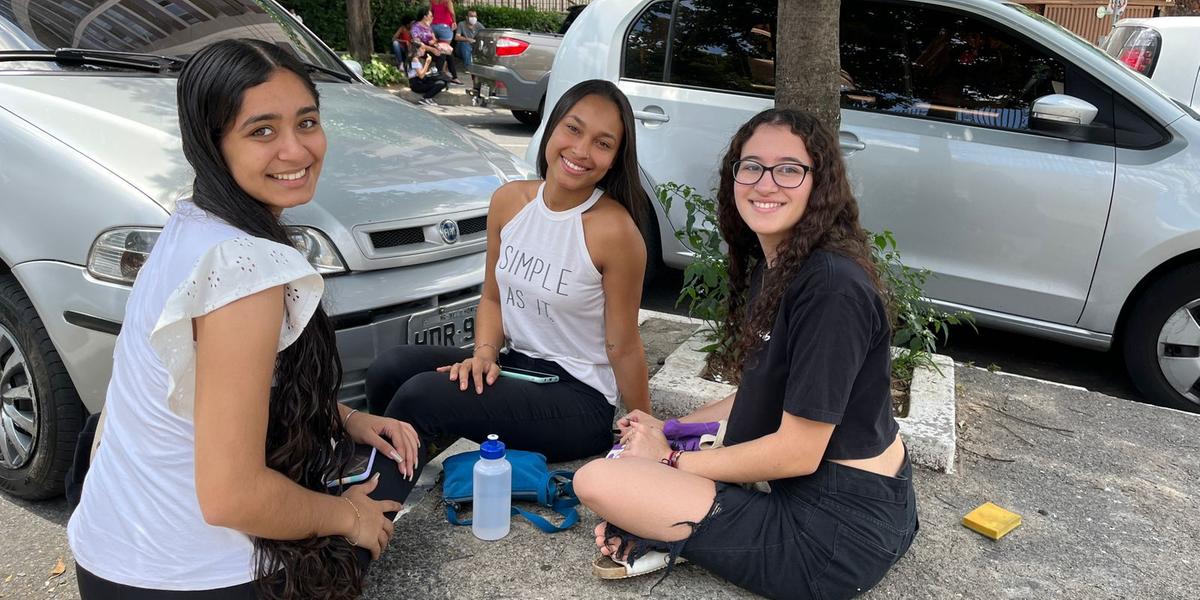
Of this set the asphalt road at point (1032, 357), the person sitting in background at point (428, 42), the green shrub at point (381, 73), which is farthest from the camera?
the person sitting in background at point (428, 42)

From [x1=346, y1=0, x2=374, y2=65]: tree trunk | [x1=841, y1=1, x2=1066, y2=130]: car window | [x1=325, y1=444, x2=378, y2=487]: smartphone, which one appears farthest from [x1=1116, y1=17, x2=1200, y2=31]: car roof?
[x1=346, y1=0, x2=374, y2=65]: tree trunk

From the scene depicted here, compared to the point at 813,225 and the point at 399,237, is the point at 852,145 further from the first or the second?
the point at 813,225

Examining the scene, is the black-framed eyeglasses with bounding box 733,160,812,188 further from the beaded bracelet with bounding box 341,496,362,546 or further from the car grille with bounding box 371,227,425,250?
the car grille with bounding box 371,227,425,250

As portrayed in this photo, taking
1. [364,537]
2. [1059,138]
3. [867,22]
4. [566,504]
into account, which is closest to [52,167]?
[364,537]

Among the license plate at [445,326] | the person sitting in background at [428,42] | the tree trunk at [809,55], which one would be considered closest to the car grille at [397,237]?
the license plate at [445,326]

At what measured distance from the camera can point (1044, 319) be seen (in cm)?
421

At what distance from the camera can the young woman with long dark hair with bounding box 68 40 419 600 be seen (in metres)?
1.63

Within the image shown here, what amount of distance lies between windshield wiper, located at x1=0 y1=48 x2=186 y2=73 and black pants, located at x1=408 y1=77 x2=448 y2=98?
1100 centimetres

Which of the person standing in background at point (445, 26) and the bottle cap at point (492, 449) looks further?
the person standing in background at point (445, 26)

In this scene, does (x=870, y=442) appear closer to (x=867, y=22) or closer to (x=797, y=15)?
(x=797, y=15)

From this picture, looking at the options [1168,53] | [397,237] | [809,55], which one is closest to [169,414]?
[397,237]

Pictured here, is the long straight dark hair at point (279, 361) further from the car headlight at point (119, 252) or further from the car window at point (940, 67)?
the car window at point (940, 67)

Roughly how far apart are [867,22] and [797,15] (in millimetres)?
1177

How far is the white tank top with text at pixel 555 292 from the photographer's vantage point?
2854 mm
